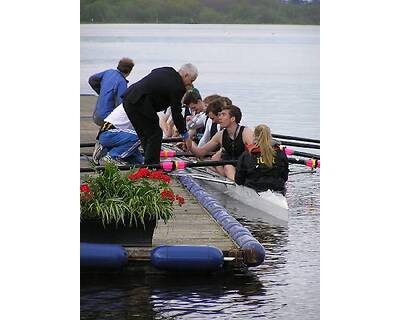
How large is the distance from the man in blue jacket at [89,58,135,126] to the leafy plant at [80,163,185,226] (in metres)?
0.49

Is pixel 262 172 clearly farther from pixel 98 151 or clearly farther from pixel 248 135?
pixel 98 151

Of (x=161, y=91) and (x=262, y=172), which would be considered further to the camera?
(x=262, y=172)

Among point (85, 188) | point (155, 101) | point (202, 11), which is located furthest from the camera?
point (155, 101)

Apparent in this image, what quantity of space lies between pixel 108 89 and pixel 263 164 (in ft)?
3.99

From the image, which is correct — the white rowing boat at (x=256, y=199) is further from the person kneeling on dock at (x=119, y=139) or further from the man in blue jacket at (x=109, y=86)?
the man in blue jacket at (x=109, y=86)

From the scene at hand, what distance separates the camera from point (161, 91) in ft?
26.8

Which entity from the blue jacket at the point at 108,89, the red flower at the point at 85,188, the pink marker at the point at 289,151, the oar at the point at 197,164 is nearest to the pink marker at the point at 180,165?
the oar at the point at 197,164

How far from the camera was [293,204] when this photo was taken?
7996 millimetres

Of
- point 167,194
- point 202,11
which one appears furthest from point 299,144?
point 202,11

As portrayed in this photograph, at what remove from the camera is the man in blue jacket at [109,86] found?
6.81 metres
